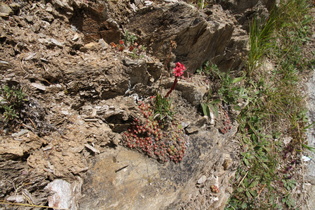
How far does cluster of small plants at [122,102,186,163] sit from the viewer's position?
10.1 feet

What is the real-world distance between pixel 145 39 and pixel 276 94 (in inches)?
139

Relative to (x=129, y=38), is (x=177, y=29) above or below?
above

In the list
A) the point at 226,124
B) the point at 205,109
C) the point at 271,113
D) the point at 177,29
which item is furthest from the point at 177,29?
the point at 271,113

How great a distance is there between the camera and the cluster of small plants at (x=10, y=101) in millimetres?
2158

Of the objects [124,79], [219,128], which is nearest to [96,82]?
[124,79]

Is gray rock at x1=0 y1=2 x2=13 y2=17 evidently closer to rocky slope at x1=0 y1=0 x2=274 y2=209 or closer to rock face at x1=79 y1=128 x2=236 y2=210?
rocky slope at x1=0 y1=0 x2=274 y2=209

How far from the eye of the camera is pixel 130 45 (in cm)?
338

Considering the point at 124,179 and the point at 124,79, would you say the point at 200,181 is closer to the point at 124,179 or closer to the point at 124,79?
the point at 124,179

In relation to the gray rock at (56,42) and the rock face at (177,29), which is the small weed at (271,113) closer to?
the rock face at (177,29)

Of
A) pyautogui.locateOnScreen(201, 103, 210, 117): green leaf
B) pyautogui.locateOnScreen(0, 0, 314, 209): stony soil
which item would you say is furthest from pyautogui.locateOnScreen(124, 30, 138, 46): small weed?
pyautogui.locateOnScreen(201, 103, 210, 117): green leaf

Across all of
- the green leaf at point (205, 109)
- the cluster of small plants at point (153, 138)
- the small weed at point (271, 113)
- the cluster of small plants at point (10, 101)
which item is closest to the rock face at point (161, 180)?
the cluster of small plants at point (153, 138)

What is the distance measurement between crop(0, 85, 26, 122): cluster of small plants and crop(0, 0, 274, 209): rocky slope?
5cm

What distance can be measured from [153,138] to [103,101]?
980mm

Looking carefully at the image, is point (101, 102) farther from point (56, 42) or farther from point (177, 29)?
point (177, 29)
